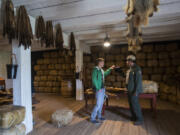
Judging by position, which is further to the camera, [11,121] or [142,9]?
[11,121]

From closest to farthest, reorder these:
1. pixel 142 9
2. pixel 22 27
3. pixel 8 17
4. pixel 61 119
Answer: pixel 142 9
pixel 8 17
pixel 22 27
pixel 61 119

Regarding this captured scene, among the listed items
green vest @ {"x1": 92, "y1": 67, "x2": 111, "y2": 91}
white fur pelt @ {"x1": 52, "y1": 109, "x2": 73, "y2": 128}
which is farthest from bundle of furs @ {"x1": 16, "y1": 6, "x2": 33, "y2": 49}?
white fur pelt @ {"x1": 52, "y1": 109, "x2": 73, "y2": 128}

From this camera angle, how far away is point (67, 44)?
4094 mm

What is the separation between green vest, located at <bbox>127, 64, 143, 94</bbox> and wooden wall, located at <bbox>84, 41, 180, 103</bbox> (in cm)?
247

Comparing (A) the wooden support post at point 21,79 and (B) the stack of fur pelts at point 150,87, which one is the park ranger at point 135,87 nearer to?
(B) the stack of fur pelts at point 150,87

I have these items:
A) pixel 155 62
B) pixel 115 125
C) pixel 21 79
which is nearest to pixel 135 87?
pixel 115 125

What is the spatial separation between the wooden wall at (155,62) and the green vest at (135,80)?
8.12 ft

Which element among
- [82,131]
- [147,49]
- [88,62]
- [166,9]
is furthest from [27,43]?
[147,49]

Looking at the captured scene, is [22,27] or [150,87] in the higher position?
[22,27]

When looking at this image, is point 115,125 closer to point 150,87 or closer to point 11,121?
point 150,87

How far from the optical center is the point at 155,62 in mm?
5641

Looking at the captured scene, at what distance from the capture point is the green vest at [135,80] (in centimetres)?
289

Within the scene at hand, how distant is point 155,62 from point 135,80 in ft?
11.2

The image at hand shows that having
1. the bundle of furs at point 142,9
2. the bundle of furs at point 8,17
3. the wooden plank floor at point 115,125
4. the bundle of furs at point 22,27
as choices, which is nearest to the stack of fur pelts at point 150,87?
the wooden plank floor at point 115,125
